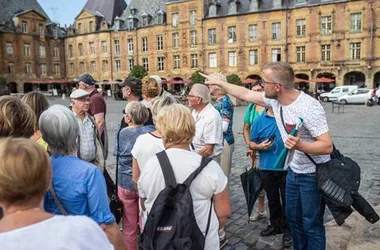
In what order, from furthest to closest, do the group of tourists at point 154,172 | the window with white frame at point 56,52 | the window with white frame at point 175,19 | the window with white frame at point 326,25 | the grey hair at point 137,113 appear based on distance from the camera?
1. the window with white frame at point 56,52
2. the window with white frame at point 175,19
3. the window with white frame at point 326,25
4. the grey hair at point 137,113
5. the group of tourists at point 154,172

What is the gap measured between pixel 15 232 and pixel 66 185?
670mm

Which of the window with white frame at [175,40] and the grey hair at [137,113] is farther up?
the window with white frame at [175,40]

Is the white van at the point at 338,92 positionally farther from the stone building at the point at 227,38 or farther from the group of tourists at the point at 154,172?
the group of tourists at the point at 154,172

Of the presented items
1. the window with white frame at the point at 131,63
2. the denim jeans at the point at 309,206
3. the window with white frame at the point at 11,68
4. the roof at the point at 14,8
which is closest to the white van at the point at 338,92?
the window with white frame at the point at 131,63

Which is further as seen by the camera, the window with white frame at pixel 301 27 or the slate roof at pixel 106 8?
the slate roof at pixel 106 8

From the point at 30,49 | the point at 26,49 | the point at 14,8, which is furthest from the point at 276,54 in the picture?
the point at 14,8

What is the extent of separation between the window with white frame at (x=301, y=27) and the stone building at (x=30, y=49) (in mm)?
33834

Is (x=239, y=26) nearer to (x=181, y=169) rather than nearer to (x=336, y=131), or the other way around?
(x=336, y=131)

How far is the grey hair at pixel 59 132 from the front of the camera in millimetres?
2316

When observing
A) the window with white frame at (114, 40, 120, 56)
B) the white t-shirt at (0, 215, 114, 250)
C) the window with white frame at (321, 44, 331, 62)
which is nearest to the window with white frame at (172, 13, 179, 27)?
the window with white frame at (114, 40, 120, 56)

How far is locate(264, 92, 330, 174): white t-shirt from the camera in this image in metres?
2.96

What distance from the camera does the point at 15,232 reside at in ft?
4.78

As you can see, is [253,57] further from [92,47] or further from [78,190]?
[78,190]

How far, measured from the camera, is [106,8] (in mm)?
54062
